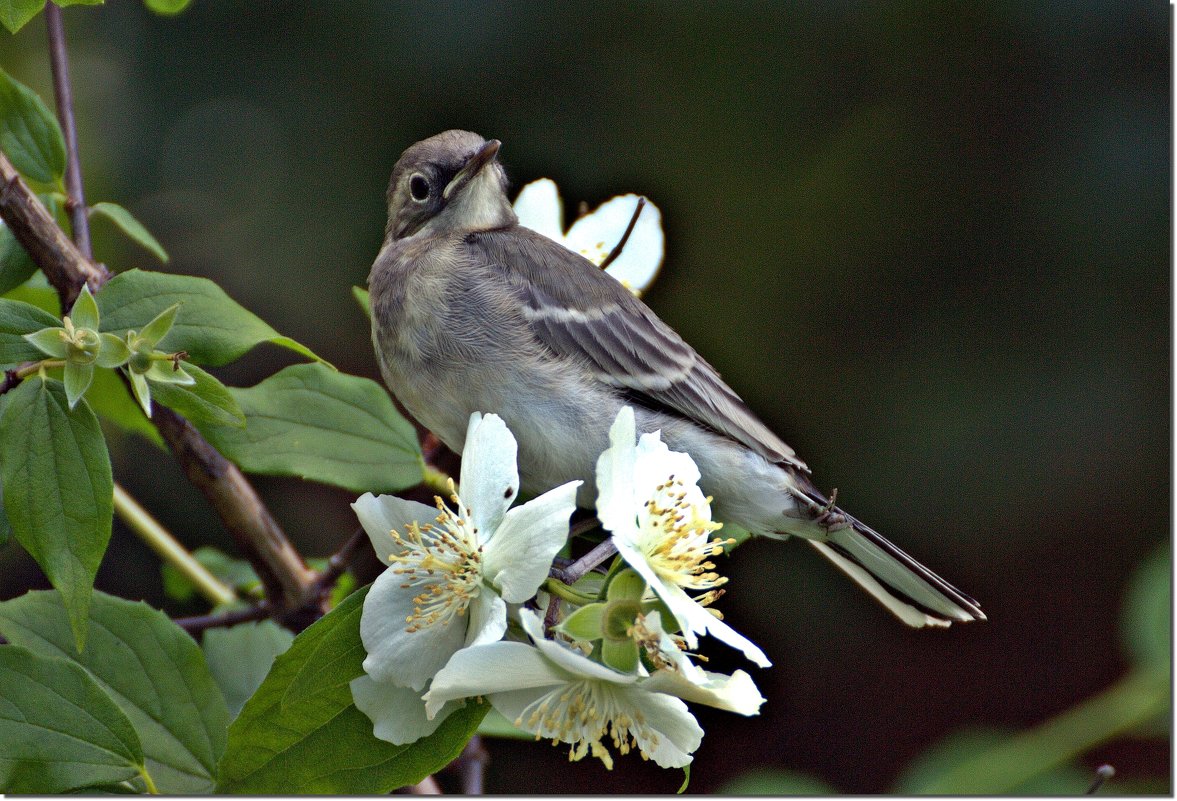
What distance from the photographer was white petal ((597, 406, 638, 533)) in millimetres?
748

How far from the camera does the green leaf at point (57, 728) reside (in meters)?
0.88

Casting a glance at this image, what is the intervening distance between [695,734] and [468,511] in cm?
23

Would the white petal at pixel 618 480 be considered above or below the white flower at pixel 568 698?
above

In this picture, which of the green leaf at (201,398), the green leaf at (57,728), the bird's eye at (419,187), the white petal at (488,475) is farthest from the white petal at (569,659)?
the bird's eye at (419,187)

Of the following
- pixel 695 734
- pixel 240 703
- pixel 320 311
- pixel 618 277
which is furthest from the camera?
pixel 320 311

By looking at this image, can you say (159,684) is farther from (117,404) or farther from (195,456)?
(117,404)

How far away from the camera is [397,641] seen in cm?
82

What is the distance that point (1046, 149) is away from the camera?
1800 mm

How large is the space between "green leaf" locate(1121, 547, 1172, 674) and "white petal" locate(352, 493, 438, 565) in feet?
3.58

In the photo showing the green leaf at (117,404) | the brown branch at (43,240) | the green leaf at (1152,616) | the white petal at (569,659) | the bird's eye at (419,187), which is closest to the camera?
the white petal at (569,659)

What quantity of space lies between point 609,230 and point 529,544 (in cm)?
62

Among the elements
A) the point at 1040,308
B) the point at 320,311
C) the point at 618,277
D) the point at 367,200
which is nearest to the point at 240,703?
the point at 618,277

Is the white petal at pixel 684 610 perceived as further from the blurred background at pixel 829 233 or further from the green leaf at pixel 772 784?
the blurred background at pixel 829 233

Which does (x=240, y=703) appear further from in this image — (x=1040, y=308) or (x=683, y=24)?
(x=1040, y=308)
